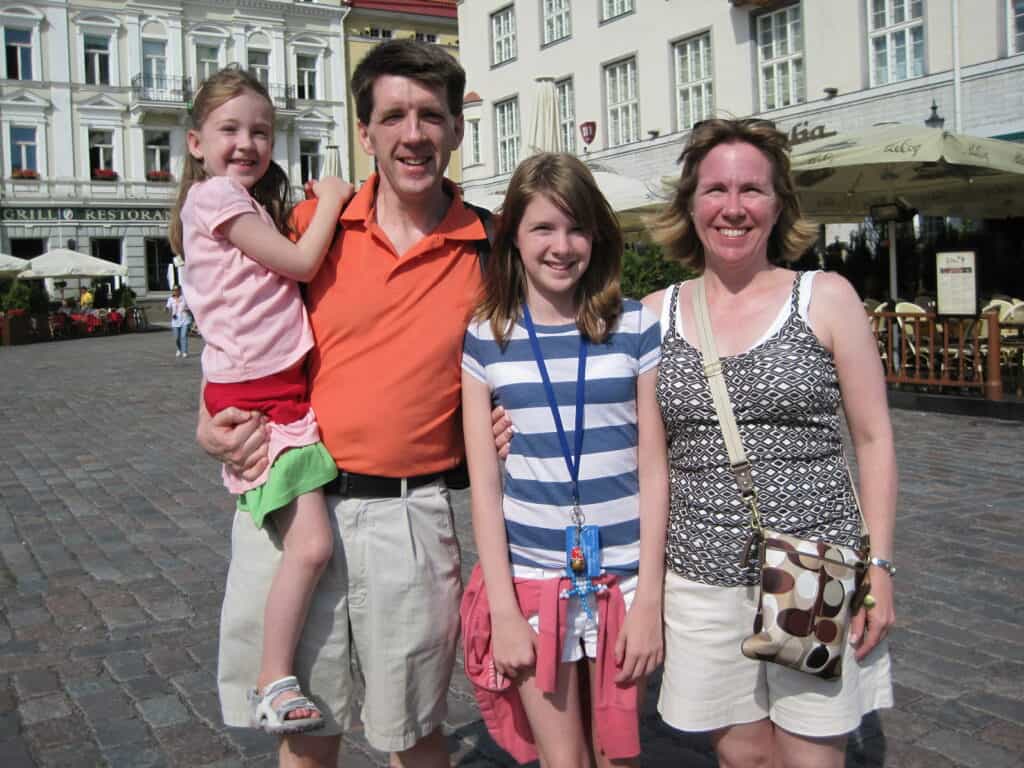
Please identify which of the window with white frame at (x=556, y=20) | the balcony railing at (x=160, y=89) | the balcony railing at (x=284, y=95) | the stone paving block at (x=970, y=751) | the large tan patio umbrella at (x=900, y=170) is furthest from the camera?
the balcony railing at (x=284, y=95)

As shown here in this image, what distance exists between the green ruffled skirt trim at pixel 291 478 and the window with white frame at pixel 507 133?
97.0ft

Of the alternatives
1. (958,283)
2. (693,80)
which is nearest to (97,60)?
(693,80)

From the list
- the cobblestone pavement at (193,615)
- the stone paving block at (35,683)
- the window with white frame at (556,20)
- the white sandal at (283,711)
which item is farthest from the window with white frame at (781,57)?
the white sandal at (283,711)

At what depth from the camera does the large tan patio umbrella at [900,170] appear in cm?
1080

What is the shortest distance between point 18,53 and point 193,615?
1608 inches

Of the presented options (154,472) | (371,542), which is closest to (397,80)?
(371,542)

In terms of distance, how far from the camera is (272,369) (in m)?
2.44

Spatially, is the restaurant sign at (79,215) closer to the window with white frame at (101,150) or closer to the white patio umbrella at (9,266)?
the window with white frame at (101,150)

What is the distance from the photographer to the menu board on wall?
10688 mm

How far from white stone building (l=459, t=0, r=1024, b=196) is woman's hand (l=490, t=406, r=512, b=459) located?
1152 centimetres

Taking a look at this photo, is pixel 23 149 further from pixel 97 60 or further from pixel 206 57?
pixel 206 57

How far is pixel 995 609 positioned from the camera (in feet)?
15.8

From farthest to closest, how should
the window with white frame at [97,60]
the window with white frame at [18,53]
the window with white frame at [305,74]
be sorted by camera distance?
1. the window with white frame at [305,74]
2. the window with white frame at [97,60]
3. the window with white frame at [18,53]

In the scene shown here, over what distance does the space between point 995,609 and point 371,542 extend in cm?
357
